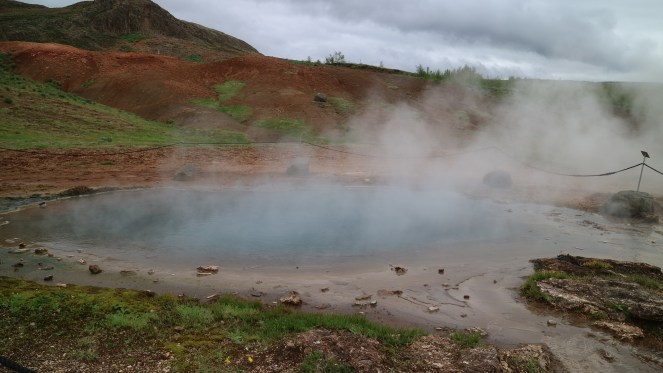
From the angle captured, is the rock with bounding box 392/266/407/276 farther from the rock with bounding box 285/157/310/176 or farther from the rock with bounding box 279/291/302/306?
the rock with bounding box 285/157/310/176

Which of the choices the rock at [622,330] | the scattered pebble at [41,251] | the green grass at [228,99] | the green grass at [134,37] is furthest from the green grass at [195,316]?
the green grass at [134,37]

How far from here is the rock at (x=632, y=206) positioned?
9500 millimetres

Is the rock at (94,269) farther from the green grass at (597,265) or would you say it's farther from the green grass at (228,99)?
the green grass at (228,99)

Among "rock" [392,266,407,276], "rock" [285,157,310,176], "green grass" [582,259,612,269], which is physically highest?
"rock" [285,157,310,176]

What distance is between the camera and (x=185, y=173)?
1140cm

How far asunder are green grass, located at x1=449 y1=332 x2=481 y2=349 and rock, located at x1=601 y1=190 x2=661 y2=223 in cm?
692

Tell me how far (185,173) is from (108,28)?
93.6ft

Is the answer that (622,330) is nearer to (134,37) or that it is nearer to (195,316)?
(195,316)

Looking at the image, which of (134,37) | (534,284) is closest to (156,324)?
(534,284)

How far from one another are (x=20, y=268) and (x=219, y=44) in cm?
3899

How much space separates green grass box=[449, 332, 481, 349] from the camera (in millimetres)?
4426

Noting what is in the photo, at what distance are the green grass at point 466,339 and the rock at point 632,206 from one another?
6.92 metres

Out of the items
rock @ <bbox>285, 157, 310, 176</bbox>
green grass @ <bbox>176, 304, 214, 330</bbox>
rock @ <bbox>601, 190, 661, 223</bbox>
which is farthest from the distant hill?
green grass @ <bbox>176, 304, 214, 330</bbox>

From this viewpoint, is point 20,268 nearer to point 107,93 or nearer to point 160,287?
point 160,287
